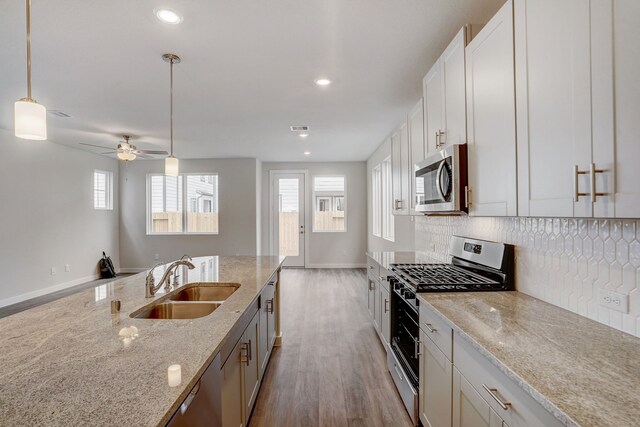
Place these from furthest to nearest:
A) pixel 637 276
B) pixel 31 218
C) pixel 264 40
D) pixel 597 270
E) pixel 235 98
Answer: pixel 31 218 < pixel 235 98 < pixel 264 40 < pixel 597 270 < pixel 637 276

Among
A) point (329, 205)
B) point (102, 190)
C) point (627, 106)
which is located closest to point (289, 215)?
point (329, 205)

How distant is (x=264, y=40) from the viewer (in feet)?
7.41

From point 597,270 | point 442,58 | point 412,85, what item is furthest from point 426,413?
point 412,85

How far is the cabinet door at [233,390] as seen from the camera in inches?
56.7

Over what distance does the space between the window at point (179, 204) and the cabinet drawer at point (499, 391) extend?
21.3 ft

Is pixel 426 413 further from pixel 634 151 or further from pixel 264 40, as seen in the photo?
pixel 264 40

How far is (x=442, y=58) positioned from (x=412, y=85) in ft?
3.13

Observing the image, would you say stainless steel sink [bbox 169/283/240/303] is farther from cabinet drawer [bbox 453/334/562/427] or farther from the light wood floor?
cabinet drawer [bbox 453/334/562/427]

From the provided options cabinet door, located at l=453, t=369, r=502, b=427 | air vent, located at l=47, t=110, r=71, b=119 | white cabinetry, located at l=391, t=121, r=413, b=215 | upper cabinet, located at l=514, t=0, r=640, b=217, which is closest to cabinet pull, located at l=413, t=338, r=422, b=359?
cabinet door, located at l=453, t=369, r=502, b=427

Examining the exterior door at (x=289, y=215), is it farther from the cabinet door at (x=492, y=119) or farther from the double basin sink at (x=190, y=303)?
the cabinet door at (x=492, y=119)

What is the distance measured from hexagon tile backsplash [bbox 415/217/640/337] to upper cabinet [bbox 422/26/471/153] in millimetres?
663

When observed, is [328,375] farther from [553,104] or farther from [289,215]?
[289,215]

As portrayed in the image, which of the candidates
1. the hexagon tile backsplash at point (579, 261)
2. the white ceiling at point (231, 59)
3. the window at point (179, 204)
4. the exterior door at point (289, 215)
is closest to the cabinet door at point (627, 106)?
the hexagon tile backsplash at point (579, 261)

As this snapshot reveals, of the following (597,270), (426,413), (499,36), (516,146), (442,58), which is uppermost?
(442,58)
